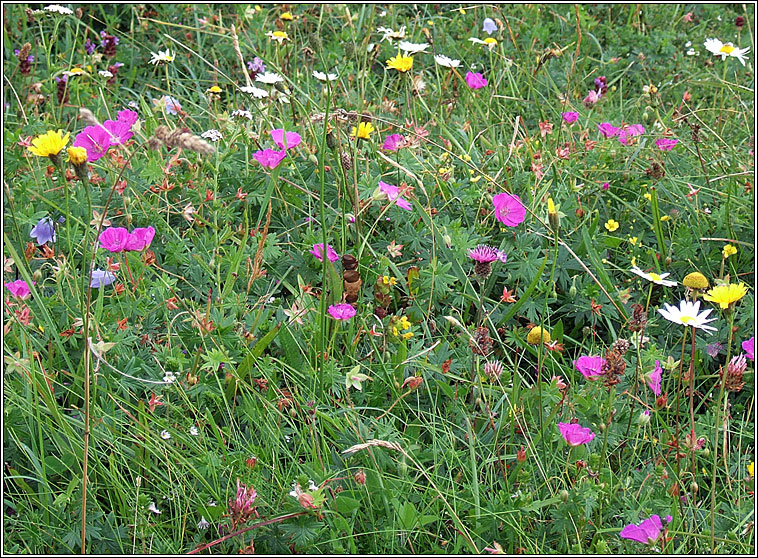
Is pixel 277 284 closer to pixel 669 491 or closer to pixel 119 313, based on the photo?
pixel 119 313

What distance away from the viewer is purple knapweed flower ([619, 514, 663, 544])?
1107 mm

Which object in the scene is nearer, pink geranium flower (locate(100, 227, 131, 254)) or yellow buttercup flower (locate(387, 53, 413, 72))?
pink geranium flower (locate(100, 227, 131, 254))

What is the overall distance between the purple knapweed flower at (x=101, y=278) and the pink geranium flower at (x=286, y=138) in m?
0.54

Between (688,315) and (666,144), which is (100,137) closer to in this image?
(688,315)

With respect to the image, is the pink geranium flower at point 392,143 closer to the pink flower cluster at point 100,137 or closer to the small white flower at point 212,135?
the small white flower at point 212,135

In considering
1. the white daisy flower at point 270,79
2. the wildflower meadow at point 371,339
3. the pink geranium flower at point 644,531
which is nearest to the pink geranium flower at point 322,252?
the wildflower meadow at point 371,339

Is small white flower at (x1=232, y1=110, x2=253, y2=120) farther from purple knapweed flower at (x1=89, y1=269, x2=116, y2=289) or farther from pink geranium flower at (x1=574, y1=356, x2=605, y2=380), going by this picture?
pink geranium flower at (x1=574, y1=356, x2=605, y2=380)

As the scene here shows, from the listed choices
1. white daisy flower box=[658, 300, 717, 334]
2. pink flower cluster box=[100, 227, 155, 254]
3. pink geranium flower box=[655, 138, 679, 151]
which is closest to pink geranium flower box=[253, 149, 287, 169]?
pink flower cluster box=[100, 227, 155, 254]

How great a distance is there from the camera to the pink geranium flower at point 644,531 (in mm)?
1107

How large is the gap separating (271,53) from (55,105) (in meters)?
0.78

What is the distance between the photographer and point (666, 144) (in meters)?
2.07

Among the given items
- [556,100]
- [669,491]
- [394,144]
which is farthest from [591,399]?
[556,100]

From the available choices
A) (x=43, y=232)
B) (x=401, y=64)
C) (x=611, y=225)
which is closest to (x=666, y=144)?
(x=611, y=225)

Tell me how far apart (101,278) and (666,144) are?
4.86 ft
